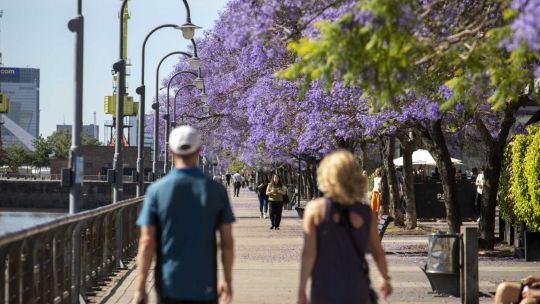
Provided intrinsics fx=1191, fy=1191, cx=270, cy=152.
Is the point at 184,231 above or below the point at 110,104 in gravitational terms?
below

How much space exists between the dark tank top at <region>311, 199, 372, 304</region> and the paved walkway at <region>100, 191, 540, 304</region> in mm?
7169

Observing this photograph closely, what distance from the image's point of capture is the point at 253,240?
91.8 ft

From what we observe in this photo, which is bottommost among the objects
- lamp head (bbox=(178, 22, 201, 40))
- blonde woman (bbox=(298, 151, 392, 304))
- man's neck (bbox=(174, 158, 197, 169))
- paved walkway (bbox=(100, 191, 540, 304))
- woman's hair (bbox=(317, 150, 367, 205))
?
paved walkway (bbox=(100, 191, 540, 304))

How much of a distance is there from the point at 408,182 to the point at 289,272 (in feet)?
46.4

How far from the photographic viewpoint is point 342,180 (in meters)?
6.75

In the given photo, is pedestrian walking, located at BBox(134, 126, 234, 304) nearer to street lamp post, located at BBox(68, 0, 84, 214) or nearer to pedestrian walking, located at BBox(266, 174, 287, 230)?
street lamp post, located at BBox(68, 0, 84, 214)

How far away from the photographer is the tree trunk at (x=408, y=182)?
105 feet

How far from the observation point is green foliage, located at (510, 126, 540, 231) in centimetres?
2020

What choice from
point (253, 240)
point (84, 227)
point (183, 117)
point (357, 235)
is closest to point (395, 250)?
point (253, 240)

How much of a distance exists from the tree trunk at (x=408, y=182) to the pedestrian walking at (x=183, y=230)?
2513 cm

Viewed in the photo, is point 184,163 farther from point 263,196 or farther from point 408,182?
point 263,196

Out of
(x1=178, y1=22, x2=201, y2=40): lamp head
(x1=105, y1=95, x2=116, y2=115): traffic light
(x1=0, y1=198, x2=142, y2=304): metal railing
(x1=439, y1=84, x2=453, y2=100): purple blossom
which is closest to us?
(x1=0, y1=198, x2=142, y2=304): metal railing

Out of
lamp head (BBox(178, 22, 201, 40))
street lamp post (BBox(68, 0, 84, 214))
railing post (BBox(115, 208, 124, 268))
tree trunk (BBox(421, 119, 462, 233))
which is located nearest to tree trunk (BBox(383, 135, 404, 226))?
lamp head (BBox(178, 22, 201, 40))

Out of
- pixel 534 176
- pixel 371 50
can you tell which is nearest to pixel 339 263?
pixel 371 50
